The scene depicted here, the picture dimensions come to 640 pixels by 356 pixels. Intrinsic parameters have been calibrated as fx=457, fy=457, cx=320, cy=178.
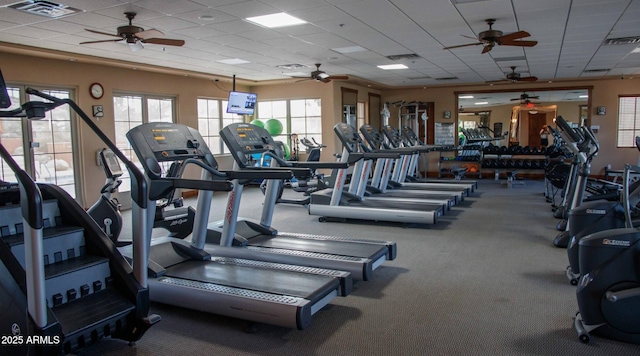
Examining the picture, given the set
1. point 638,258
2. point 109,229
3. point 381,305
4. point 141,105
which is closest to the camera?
point 638,258

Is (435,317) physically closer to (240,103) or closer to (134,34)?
(134,34)

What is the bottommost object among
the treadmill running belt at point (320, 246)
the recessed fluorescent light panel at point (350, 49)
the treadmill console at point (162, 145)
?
the treadmill running belt at point (320, 246)

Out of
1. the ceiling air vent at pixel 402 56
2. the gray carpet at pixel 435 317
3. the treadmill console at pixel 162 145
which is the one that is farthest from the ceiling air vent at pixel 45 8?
the ceiling air vent at pixel 402 56

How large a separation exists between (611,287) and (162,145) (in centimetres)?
321

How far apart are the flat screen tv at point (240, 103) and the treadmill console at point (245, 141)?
17.8 feet

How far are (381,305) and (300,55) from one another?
529 centimetres

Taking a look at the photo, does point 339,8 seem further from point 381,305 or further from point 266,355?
point 266,355

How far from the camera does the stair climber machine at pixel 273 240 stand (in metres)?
3.95

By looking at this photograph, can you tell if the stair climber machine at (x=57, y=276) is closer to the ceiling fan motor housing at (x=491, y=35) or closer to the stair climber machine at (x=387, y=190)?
the ceiling fan motor housing at (x=491, y=35)

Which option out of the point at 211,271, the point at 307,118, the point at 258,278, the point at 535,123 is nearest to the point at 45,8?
the point at 211,271

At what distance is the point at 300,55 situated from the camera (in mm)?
7777

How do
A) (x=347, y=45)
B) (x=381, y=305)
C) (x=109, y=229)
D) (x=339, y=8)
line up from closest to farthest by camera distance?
(x=381, y=305)
(x=109, y=229)
(x=339, y=8)
(x=347, y=45)

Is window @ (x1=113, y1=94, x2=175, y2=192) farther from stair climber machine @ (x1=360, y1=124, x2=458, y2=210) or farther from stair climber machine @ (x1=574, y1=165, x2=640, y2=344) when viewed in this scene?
stair climber machine @ (x1=574, y1=165, x2=640, y2=344)

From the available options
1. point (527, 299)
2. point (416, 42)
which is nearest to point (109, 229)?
point (527, 299)
